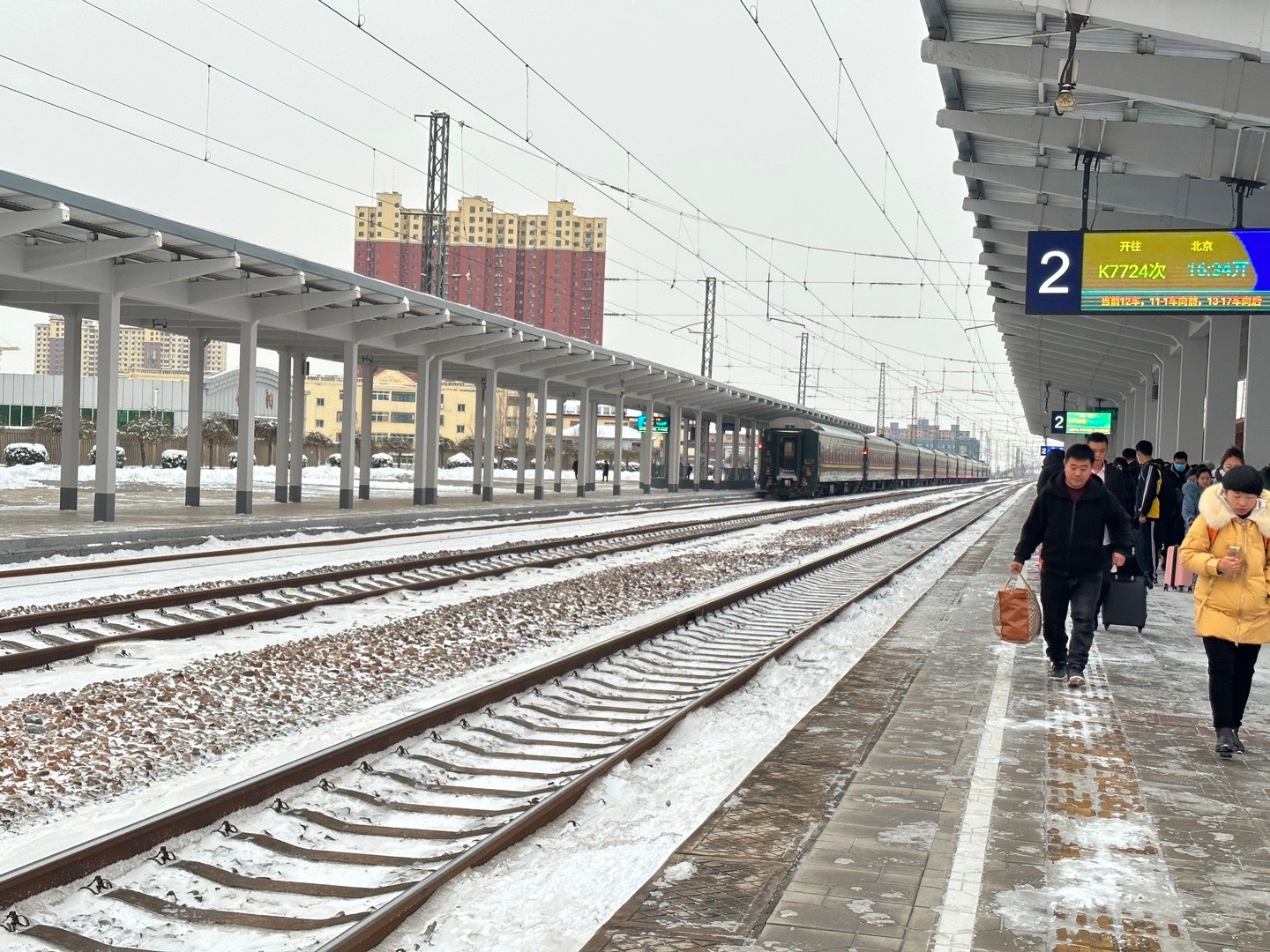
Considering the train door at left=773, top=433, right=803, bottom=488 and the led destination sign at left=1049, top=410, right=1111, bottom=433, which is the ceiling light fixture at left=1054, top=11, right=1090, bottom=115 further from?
the led destination sign at left=1049, top=410, right=1111, bottom=433

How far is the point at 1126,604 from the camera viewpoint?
11.2m

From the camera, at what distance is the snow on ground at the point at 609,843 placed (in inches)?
157

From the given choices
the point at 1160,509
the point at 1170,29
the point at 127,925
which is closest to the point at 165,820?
the point at 127,925

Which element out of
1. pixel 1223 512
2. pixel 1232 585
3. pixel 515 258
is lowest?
pixel 1232 585

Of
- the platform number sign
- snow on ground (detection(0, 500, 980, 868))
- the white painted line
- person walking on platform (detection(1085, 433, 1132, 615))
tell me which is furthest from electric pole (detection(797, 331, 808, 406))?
the white painted line

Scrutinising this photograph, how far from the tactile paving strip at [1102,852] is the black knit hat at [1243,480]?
4.79 ft

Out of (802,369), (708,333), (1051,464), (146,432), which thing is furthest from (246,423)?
(802,369)

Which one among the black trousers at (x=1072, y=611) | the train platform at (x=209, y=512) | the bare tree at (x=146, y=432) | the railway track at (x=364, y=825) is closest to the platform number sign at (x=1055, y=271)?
the black trousers at (x=1072, y=611)

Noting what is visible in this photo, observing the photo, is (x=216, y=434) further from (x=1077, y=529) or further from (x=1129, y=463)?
(x=1077, y=529)

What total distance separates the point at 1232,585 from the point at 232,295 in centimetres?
1881

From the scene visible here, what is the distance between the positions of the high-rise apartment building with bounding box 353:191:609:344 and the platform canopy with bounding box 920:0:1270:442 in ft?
99.3

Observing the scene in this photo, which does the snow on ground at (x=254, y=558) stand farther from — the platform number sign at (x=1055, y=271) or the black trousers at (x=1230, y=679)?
the black trousers at (x=1230, y=679)

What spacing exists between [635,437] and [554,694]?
84305 mm

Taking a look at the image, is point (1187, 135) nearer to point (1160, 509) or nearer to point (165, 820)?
point (1160, 509)
